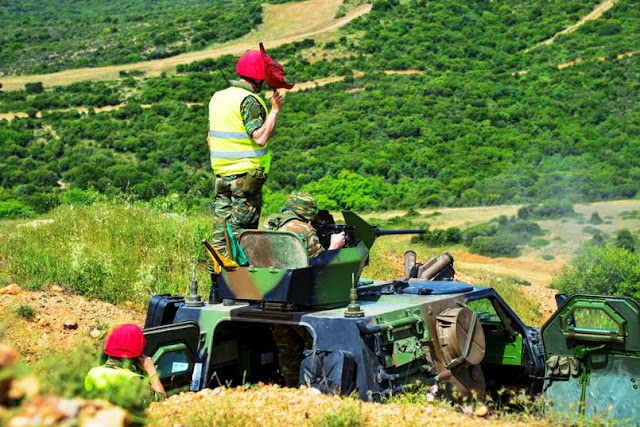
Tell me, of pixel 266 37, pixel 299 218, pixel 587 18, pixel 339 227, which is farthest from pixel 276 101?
pixel 587 18

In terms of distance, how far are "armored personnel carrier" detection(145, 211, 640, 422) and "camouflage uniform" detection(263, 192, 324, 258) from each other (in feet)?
0.88

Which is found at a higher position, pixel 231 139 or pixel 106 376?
pixel 231 139

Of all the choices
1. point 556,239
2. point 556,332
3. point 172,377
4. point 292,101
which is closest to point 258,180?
point 172,377

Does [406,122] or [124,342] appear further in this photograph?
[406,122]

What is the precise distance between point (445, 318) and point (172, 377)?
2.13 m

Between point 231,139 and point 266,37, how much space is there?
63.5m

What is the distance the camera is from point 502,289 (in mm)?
19250

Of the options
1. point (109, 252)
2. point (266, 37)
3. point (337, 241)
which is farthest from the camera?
point (266, 37)

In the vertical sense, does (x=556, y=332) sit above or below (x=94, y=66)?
above

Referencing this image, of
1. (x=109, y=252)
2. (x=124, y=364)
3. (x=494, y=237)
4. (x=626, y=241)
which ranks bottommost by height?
(x=626, y=241)

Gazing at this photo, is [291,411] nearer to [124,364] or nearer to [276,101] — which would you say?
[124,364]

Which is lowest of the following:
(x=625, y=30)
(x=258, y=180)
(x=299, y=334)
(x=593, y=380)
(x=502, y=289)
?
(x=625, y=30)

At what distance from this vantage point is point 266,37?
232 ft

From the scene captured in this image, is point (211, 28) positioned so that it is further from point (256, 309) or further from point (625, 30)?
point (256, 309)
